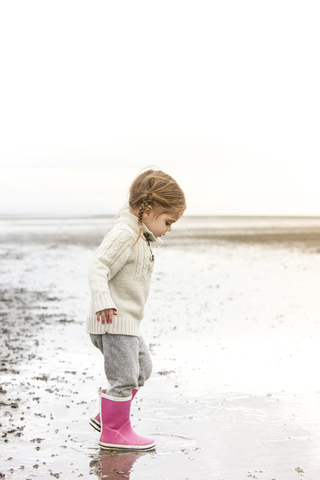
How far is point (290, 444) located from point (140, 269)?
1403 millimetres

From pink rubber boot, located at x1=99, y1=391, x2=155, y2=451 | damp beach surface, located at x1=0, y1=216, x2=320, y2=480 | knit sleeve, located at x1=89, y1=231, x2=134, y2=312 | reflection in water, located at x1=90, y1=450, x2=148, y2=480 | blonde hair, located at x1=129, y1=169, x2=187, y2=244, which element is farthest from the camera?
blonde hair, located at x1=129, y1=169, x2=187, y2=244

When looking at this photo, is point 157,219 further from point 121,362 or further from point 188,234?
point 188,234

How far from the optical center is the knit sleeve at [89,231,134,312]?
136 inches

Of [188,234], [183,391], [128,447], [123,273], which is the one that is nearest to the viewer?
[128,447]

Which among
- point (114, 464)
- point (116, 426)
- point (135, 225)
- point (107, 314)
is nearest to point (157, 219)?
point (135, 225)

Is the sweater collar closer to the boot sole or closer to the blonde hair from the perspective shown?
the blonde hair

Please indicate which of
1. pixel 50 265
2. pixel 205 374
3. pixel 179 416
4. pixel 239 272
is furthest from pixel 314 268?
pixel 179 416

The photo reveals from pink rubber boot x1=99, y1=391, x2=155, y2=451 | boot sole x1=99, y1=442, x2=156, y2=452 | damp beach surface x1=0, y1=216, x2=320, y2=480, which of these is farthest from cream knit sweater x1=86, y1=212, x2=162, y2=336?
boot sole x1=99, y1=442, x2=156, y2=452

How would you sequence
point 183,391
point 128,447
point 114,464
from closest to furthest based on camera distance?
1. point 114,464
2. point 128,447
3. point 183,391

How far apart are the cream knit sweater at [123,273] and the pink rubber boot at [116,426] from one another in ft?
1.46

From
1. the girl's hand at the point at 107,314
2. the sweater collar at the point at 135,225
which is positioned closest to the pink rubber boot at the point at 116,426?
the girl's hand at the point at 107,314

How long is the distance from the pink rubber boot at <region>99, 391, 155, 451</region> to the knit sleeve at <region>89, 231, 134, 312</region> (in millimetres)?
669

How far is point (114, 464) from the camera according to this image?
3320mm

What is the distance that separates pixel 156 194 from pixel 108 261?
0.52 meters
